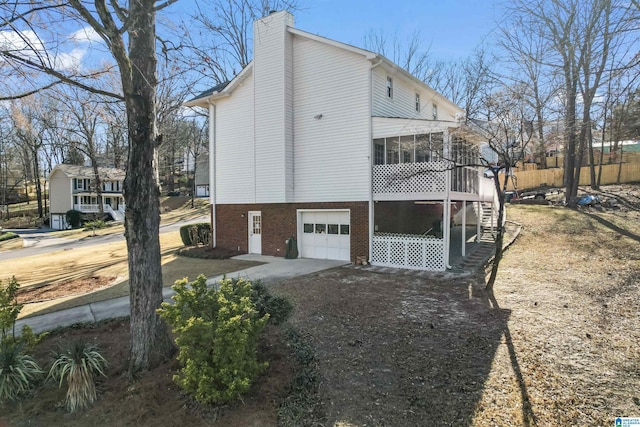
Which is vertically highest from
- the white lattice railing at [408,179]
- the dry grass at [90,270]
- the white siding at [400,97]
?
the white siding at [400,97]

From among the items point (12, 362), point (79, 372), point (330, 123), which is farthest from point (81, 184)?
point (79, 372)

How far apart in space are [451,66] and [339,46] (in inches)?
820

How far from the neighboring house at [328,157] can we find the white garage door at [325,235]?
46 mm

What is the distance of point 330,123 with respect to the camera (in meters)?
14.7

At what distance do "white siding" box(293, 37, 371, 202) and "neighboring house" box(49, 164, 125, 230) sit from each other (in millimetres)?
38152

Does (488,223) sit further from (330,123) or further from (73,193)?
(73,193)

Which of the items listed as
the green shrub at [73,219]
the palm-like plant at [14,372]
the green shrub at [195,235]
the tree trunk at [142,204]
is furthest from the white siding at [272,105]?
the green shrub at [73,219]

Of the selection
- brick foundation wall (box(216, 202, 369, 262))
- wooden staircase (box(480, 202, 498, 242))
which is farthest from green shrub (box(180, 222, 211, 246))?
wooden staircase (box(480, 202, 498, 242))

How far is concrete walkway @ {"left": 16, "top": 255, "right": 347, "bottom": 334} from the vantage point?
7.70 m

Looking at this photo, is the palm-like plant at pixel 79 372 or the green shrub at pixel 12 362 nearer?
the palm-like plant at pixel 79 372

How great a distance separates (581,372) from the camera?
4.97 meters

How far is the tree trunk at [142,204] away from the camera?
515cm

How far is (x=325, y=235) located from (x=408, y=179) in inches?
174

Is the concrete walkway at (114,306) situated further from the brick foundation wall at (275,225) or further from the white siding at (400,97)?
the white siding at (400,97)
